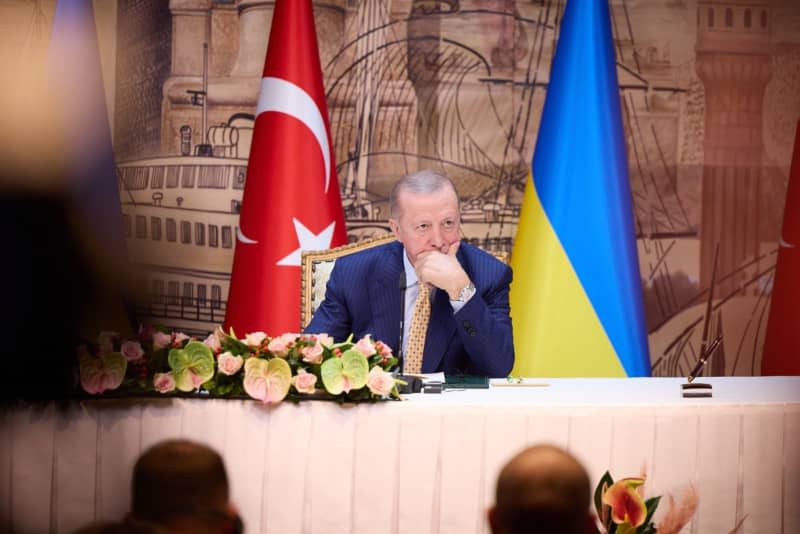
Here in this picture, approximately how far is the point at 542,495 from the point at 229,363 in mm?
683

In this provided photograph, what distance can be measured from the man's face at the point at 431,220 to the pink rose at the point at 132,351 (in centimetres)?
91

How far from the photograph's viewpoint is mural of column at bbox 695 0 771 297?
3.88 m

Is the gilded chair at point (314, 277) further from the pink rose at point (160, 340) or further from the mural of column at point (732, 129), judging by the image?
the mural of column at point (732, 129)

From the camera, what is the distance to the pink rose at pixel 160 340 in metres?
1.74

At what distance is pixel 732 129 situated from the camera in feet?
12.8

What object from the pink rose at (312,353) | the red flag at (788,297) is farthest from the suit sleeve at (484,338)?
the red flag at (788,297)

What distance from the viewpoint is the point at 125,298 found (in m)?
0.80

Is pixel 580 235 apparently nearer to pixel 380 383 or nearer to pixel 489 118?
pixel 489 118

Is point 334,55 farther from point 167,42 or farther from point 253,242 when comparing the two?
point 253,242

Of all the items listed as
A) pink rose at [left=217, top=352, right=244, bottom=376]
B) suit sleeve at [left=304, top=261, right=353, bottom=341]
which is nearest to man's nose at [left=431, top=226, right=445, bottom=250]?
suit sleeve at [left=304, top=261, right=353, bottom=341]

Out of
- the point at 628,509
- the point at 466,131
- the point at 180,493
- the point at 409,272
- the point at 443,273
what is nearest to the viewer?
the point at 180,493

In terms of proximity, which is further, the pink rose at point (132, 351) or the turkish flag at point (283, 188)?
the turkish flag at point (283, 188)

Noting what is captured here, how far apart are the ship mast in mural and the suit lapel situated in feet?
4.09

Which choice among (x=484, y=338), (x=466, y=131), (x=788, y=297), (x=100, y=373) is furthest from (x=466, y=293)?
(x=788, y=297)
